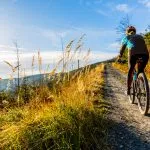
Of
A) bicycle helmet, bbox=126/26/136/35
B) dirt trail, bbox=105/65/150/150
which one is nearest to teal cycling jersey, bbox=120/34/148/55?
bicycle helmet, bbox=126/26/136/35

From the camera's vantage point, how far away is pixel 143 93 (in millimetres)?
9672

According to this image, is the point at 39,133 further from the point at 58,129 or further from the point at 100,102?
the point at 100,102

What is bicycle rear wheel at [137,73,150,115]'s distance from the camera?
30.2 feet

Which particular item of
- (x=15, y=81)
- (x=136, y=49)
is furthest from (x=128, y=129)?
(x=15, y=81)

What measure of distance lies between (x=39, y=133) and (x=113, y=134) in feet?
5.64

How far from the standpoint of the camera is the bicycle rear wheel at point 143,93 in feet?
30.2

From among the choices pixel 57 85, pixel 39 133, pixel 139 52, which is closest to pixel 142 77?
pixel 139 52

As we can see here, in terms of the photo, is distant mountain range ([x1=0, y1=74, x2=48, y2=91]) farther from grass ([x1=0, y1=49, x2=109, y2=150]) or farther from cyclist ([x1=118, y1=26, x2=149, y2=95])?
cyclist ([x1=118, y1=26, x2=149, y2=95])

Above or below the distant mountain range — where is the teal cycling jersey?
above

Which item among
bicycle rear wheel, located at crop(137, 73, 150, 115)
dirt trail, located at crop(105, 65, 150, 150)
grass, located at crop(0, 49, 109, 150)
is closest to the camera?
grass, located at crop(0, 49, 109, 150)

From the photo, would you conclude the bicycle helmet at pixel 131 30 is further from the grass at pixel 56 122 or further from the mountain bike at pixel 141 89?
the grass at pixel 56 122

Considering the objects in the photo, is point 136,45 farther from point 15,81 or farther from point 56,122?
point 56,122

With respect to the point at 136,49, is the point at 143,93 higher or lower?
lower

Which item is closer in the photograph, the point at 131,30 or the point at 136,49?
the point at 136,49
